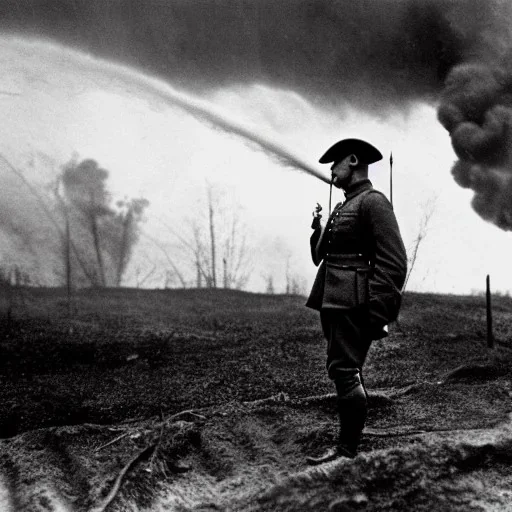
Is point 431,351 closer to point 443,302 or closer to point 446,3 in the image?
point 443,302

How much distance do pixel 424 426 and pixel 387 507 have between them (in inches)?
47.8

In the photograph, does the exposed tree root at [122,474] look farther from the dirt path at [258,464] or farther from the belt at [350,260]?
the belt at [350,260]

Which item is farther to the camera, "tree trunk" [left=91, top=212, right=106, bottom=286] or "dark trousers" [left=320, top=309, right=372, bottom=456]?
"tree trunk" [left=91, top=212, right=106, bottom=286]

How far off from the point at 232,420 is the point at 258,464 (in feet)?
2.38

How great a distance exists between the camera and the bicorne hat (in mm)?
3145

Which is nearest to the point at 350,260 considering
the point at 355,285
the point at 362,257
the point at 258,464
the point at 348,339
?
the point at 362,257

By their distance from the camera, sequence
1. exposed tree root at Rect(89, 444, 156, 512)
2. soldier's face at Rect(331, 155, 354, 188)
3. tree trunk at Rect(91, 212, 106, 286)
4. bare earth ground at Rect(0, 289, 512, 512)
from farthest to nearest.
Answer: tree trunk at Rect(91, 212, 106, 286)
soldier's face at Rect(331, 155, 354, 188)
bare earth ground at Rect(0, 289, 512, 512)
exposed tree root at Rect(89, 444, 156, 512)

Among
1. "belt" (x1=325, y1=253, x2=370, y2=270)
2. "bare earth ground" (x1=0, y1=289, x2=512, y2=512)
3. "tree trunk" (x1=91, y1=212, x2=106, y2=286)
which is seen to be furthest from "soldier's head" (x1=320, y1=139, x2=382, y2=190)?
"tree trunk" (x1=91, y1=212, x2=106, y2=286)

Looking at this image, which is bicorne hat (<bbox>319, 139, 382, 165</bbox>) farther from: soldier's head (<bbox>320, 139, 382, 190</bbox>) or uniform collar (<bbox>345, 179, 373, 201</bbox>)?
uniform collar (<bbox>345, 179, 373, 201</bbox>)

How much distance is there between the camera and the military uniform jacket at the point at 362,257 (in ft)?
9.63

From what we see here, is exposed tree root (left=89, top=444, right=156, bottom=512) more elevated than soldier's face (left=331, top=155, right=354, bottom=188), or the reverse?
soldier's face (left=331, top=155, right=354, bottom=188)

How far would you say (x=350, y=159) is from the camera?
320 cm

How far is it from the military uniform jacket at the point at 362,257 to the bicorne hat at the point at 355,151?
0.52 ft

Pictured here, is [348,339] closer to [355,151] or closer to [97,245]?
[355,151]
